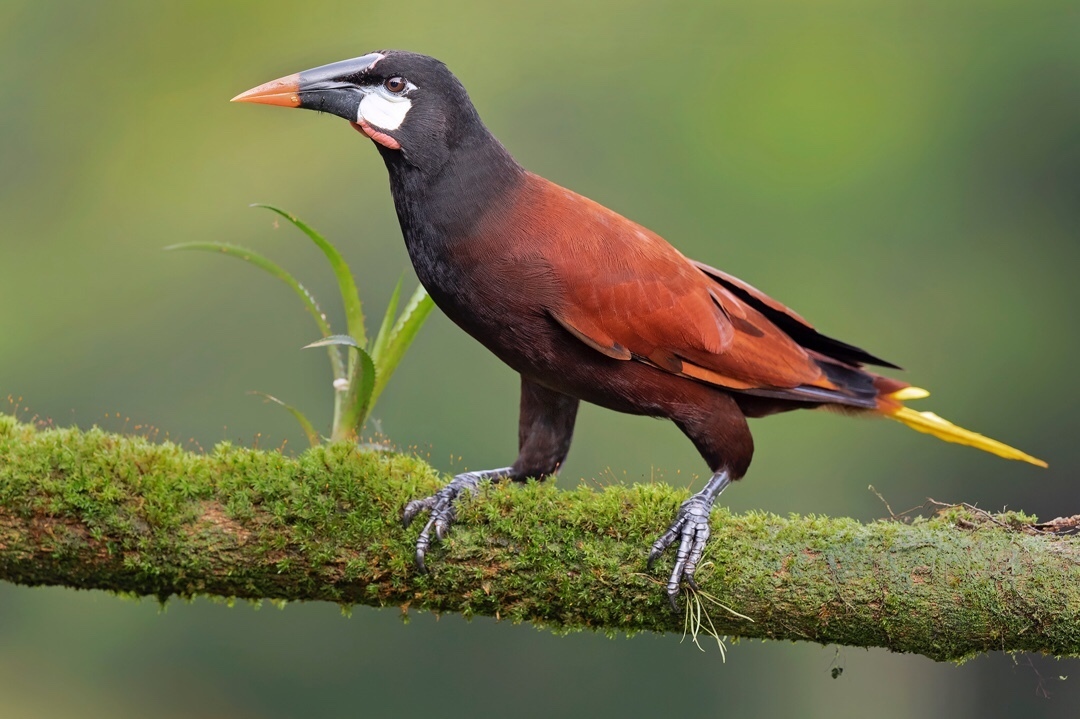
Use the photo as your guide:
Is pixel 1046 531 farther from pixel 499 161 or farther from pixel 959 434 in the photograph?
pixel 499 161

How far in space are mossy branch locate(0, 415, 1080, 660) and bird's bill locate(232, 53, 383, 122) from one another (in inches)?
30.6

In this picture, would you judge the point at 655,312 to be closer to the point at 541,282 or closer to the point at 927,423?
the point at 541,282

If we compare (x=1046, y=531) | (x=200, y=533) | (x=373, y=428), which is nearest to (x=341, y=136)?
(x=373, y=428)

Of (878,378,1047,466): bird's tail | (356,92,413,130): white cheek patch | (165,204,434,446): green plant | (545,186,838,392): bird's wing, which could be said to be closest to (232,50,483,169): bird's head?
(356,92,413,130): white cheek patch

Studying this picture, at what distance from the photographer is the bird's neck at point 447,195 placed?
226 cm

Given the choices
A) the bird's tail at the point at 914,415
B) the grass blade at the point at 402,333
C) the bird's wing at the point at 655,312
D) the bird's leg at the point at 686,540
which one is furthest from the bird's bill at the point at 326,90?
the bird's tail at the point at 914,415

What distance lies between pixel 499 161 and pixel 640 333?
1.58 ft

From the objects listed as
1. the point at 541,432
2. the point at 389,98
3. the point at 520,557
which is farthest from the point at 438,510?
the point at 389,98

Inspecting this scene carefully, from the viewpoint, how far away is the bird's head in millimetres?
2264

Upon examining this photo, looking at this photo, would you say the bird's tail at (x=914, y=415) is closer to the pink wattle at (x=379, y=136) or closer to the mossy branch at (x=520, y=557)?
the mossy branch at (x=520, y=557)

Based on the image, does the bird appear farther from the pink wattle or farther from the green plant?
the green plant

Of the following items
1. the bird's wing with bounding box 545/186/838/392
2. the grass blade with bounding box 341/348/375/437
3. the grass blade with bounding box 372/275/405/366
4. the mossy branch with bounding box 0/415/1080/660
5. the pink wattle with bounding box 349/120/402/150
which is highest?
the pink wattle with bounding box 349/120/402/150

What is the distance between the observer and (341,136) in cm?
514

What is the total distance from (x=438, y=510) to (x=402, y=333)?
2.35ft
